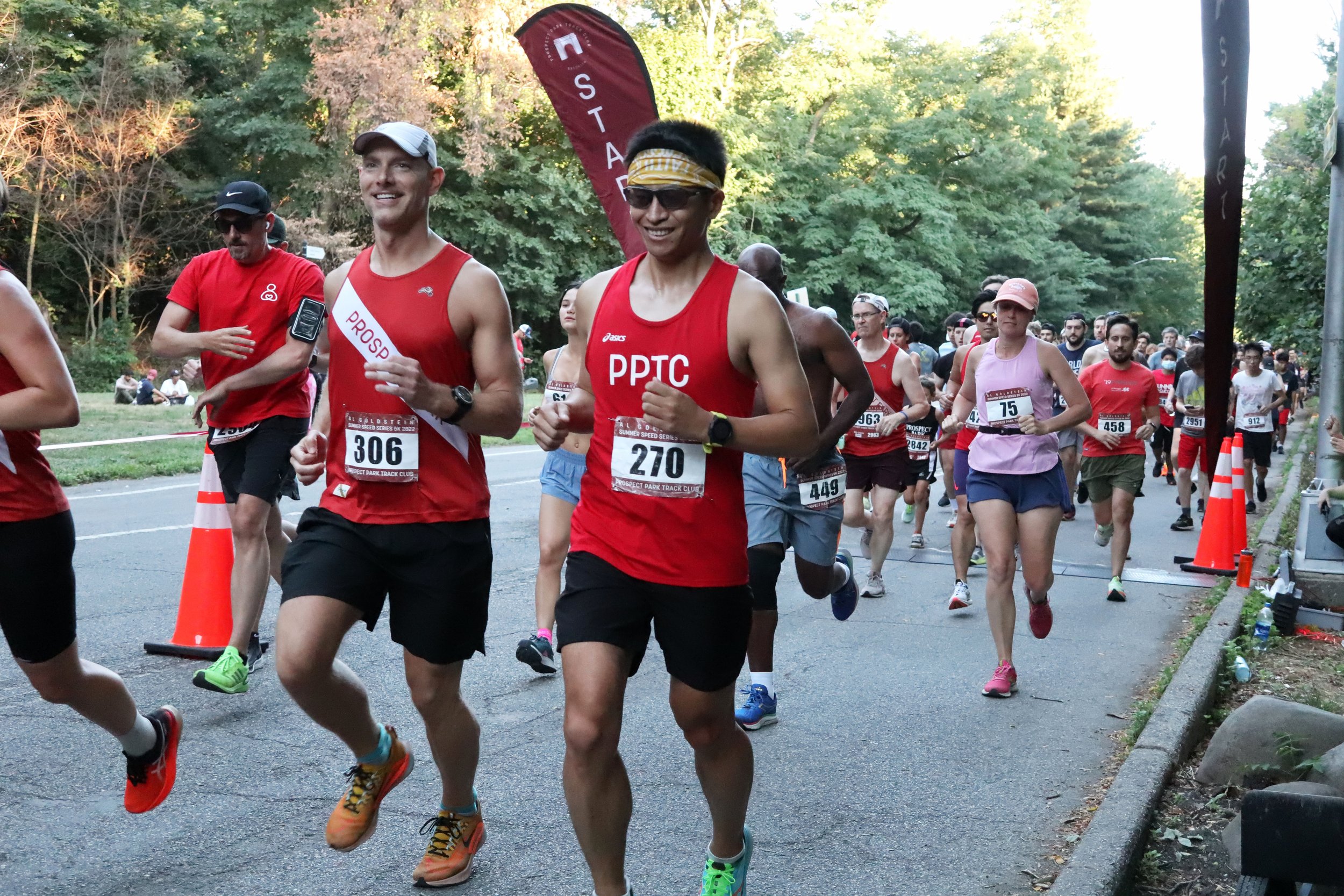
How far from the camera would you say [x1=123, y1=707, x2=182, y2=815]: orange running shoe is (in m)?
4.11

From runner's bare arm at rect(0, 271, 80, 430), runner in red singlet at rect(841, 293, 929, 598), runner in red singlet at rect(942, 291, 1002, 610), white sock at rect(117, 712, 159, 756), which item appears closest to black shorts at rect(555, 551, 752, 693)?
runner's bare arm at rect(0, 271, 80, 430)

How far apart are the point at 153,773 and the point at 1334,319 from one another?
25.4ft

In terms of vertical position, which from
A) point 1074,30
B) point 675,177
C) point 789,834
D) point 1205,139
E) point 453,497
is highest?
point 1074,30

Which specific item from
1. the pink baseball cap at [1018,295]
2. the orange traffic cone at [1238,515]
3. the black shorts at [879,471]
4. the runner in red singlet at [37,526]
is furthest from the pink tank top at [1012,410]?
the orange traffic cone at [1238,515]

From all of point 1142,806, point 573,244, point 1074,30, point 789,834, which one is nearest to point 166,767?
point 789,834

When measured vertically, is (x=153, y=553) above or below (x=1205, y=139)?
below

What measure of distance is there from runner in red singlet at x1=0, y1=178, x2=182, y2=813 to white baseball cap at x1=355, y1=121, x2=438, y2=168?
93 centimetres

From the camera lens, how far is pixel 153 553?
9.62 meters

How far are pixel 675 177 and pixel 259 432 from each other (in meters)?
3.22

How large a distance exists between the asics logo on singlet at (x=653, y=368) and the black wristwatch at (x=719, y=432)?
0.54 ft

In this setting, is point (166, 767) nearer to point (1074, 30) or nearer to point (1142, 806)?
point (1142, 806)

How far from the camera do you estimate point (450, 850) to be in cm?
385

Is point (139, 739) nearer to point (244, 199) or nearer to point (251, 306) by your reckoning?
point (251, 306)

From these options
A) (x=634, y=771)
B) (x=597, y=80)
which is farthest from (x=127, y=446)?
(x=634, y=771)
